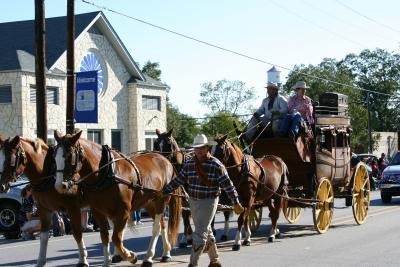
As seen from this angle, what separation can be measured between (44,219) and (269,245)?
4586mm

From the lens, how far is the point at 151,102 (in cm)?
4016

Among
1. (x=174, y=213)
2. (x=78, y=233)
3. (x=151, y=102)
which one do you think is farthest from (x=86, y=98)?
(x=151, y=102)

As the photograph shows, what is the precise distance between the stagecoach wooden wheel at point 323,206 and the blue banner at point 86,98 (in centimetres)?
863

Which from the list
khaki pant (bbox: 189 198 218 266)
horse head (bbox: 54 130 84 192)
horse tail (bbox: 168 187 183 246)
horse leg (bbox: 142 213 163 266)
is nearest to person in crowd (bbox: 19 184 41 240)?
horse tail (bbox: 168 187 183 246)

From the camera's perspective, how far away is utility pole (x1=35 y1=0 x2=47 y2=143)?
17406 millimetres

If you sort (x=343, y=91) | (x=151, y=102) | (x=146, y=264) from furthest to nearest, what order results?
(x=343, y=91) → (x=151, y=102) → (x=146, y=264)

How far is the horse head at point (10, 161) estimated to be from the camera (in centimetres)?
1029

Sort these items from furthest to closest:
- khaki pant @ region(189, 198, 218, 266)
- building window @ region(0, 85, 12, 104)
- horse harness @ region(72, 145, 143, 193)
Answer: building window @ region(0, 85, 12, 104), horse harness @ region(72, 145, 143, 193), khaki pant @ region(189, 198, 218, 266)

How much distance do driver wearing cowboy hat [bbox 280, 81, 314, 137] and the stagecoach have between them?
0.22 m

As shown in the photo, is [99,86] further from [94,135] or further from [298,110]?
[298,110]

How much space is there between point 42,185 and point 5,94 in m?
22.6

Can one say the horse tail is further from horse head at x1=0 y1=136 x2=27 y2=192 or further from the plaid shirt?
horse head at x1=0 y1=136 x2=27 y2=192

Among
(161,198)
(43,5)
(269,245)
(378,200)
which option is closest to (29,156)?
(161,198)

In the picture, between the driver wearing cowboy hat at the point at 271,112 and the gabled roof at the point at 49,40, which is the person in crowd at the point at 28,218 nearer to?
the driver wearing cowboy hat at the point at 271,112
